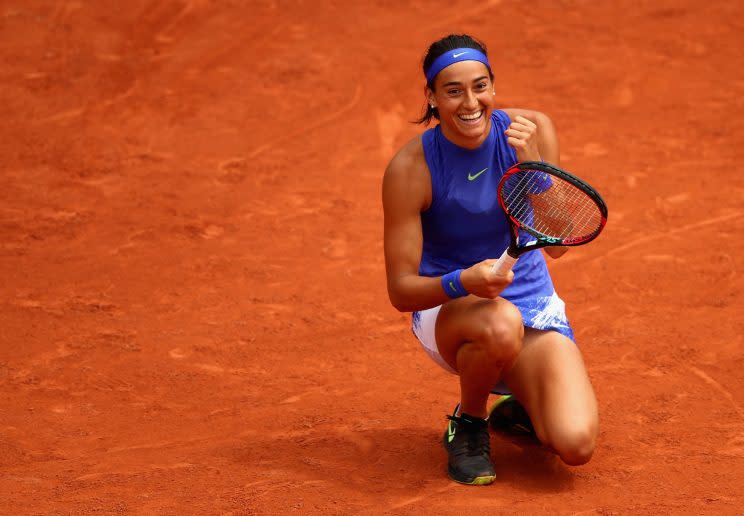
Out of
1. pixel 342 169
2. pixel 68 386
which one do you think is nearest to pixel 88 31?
pixel 342 169

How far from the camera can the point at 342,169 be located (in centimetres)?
752

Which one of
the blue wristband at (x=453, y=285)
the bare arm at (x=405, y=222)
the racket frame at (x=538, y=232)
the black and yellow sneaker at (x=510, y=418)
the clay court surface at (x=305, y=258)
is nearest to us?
the racket frame at (x=538, y=232)

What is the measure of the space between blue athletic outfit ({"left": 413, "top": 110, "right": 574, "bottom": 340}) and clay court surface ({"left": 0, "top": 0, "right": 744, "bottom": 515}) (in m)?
0.59

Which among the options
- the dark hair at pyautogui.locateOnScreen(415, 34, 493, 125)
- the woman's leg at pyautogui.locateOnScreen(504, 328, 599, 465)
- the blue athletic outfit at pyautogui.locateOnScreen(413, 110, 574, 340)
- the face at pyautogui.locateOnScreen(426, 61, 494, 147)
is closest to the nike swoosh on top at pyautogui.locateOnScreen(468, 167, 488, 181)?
the blue athletic outfit at pyautogui.locateOnScreen(413, 110, 574, 340)

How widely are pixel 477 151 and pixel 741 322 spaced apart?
1963 mm

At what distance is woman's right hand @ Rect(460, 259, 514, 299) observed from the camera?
3.78m

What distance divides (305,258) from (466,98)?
250cm

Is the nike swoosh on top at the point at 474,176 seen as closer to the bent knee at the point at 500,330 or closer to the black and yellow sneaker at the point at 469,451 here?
the bent knee at the point at 500,330

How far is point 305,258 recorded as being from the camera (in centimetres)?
641

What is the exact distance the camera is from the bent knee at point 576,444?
3.99 m

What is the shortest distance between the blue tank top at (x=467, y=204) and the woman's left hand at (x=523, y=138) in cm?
11

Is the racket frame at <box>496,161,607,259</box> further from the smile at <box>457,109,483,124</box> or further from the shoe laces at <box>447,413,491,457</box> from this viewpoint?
the shoe laces at <box>447,413,491,457</box>

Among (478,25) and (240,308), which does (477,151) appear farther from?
(478,25)

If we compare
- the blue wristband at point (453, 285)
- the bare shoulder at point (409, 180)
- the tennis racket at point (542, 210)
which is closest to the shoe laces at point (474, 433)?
the blue wristband at point (453, 285)
